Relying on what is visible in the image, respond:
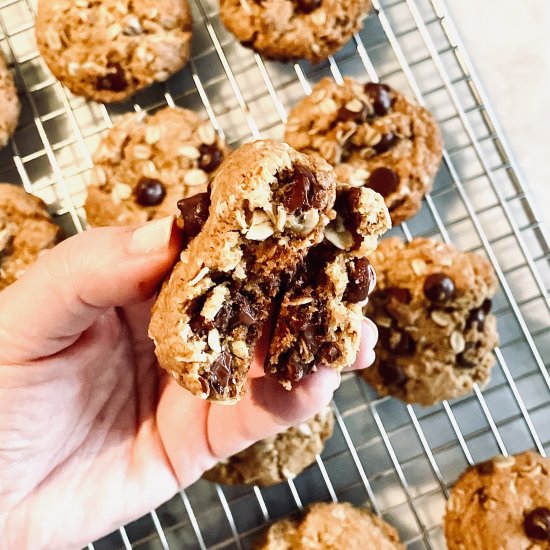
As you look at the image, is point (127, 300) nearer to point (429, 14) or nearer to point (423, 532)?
point (423, 532)

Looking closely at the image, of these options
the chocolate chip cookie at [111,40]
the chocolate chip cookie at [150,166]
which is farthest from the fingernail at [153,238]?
the chocolate chip cookie at [111,40]

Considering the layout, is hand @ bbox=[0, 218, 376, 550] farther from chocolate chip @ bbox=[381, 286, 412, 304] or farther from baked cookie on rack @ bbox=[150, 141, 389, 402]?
chocolate chip @ bbox=[381, 286, 412, 304]

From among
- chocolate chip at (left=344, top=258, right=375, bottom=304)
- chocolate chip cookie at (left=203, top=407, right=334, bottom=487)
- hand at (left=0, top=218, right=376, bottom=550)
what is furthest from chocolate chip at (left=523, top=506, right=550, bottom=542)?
chocolate chip at (left=344, top=258, right=375, bottom=304)

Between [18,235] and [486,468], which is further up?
[18,235]

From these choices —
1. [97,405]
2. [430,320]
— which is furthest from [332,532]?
[97,405]

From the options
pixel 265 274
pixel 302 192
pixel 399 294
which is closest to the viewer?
pixel 302 192

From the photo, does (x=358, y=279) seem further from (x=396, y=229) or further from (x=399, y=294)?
(x=396, y=229)
